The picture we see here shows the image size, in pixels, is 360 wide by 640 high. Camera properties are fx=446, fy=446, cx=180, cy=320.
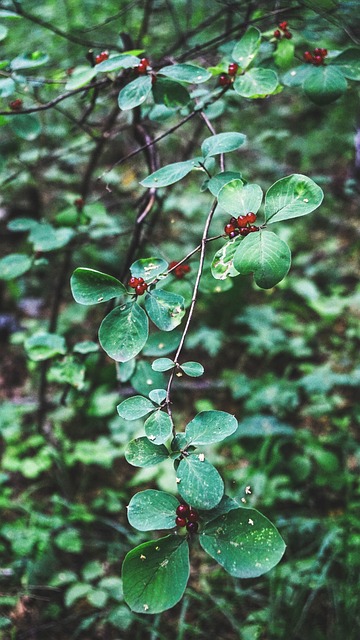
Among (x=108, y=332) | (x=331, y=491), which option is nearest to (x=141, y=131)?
(x=108, y=332)

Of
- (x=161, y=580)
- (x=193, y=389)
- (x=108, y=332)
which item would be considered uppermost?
(x=108, y=332)

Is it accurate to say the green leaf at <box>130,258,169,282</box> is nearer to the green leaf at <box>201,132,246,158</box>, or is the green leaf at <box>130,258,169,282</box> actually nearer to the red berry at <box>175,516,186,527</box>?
the green leaf at <box>201,132,246,158</box>

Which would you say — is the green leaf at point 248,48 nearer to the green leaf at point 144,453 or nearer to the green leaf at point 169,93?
the green leaf at point 169,93

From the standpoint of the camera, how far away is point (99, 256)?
3182 millimetres

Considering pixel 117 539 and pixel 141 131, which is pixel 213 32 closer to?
pixel 141 131

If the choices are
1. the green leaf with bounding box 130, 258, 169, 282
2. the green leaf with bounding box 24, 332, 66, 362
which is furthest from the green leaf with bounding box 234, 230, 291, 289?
the green leaf with bounding box 24, 332, 66, 362

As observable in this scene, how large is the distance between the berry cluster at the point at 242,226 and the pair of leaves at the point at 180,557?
1.35 feet

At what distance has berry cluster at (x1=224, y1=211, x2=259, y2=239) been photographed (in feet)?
2.28

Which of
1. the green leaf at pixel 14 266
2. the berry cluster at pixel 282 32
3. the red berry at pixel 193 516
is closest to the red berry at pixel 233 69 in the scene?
the berry cluster at pixel 282 32

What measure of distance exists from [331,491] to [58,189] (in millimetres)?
3181

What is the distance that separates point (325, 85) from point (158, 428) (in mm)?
784

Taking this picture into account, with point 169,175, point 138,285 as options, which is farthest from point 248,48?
point 138,285

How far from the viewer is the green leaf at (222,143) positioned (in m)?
0.83

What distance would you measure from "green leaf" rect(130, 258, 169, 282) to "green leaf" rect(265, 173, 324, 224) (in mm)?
199
